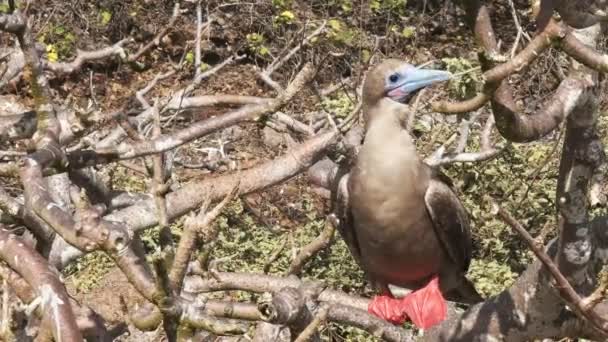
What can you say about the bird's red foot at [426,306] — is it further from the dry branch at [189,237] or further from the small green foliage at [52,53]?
the small green foliage at [52,53]

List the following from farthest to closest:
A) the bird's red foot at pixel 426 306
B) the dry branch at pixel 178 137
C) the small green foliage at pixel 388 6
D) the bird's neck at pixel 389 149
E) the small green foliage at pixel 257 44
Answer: the small green foliage at pixel 388 6, the small green foliage at pixel 257 44, the bird's red foot at pixel 426 306, the bird's neck at pixel 389 149, the dry branch at pixel 178 137

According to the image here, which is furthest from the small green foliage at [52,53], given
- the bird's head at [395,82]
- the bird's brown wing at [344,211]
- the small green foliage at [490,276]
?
the bird's head at [395,82]

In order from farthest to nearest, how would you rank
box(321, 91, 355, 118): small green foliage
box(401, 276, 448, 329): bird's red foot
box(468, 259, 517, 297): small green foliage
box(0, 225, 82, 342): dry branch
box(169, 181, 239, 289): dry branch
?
box(321, 91, 355, 118): small green foliage
box(468, 259, 517, 297): small green foliage
box(401, 276, 448, 329): bird's red foot
box(169, 181, 239, 289): dry branch
box(0, 225, 82, 342): dry branch

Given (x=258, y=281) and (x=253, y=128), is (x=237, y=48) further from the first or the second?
(x=258, y=281)

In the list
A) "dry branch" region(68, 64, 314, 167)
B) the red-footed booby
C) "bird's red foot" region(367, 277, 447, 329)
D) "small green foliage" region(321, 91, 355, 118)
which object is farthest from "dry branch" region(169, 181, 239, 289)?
"small green foliage" region(321, 91, 355, 118)

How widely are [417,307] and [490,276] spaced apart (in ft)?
8.64

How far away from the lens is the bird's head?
3928 mm

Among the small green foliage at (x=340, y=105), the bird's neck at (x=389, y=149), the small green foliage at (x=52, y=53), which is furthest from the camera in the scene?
the small green foliage at (x=52, y=53)

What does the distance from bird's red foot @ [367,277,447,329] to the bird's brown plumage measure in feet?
0.29

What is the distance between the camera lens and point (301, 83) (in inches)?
129

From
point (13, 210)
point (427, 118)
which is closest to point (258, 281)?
point (13, 210)

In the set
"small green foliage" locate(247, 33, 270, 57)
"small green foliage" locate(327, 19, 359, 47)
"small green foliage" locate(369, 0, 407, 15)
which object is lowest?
"small green foliage" locate(247, 33, 270, 57)

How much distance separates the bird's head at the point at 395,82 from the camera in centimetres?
393

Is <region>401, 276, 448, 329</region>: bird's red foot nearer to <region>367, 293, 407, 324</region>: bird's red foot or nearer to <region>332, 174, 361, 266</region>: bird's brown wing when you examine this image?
<region>367, 293, 407, 324</region>: bird's red foot
